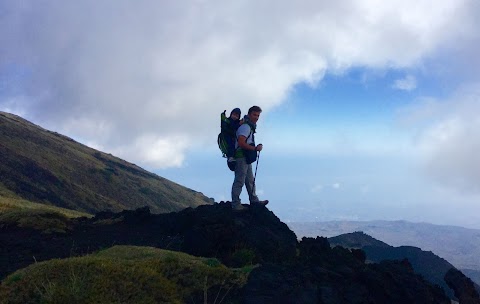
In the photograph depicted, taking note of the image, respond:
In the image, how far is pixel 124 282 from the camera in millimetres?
10016

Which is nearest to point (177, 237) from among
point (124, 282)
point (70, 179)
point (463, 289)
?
point (124, 282)

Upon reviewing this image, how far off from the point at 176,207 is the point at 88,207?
Result: 2588cm

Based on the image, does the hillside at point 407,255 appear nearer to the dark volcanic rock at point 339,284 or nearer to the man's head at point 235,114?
the man's head at point 235,114

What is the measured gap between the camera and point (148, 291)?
32.4ft

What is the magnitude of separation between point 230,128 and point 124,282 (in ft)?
32.1

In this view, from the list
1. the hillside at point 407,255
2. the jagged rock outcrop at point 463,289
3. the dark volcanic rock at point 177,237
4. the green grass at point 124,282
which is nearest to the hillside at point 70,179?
the hillside at point 407,255

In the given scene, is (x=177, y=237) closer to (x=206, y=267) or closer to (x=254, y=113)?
(x=254, y=113)

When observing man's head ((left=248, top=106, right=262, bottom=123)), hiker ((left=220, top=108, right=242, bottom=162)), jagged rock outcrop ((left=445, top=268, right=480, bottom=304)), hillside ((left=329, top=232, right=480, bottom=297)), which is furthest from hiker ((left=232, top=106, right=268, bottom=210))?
hillside ((left=329, top=232, right=480, bottom=297))

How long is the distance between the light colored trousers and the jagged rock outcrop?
806 cm

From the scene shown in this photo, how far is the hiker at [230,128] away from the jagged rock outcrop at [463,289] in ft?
29.6

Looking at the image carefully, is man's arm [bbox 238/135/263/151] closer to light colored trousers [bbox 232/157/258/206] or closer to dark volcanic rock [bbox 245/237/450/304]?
light colored trousers [bbox 232/157/258/206]

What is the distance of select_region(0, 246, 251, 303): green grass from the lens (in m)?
9.39

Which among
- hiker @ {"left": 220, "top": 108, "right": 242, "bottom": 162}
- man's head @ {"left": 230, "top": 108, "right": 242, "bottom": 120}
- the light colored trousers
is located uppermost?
man's head @ {"left": 230, "top": 108, "right": 242, "bottom": 120}

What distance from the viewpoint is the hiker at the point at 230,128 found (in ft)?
60.9
